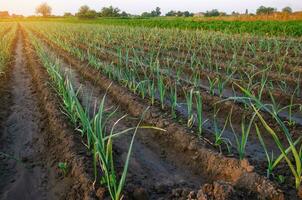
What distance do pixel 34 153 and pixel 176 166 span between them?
4.84ft

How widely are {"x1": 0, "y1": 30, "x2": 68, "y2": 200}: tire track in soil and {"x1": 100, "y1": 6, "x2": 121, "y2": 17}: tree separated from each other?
176 feet

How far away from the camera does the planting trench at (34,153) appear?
9.46 ft

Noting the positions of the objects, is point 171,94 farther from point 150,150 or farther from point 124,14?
point 124,14

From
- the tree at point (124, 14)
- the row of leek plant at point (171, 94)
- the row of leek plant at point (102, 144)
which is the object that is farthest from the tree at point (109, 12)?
the row of leek plant at point (102, 144)

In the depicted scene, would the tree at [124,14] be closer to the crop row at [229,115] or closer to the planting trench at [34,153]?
the crop row at [229,115]

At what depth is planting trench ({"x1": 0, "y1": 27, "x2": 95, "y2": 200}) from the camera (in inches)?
114

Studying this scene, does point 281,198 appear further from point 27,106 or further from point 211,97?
point 27,106

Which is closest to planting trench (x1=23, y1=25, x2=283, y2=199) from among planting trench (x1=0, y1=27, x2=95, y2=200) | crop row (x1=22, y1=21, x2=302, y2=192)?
crop row (x1=22, y1=21, x2=302, y2=192)

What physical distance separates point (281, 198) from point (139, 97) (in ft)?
9.61

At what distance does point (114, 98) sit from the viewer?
5.38m

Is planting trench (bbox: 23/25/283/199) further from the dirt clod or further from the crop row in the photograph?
the crop row

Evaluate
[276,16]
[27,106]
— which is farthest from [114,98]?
[276,16]

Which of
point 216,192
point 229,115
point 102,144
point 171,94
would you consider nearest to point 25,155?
point 102,144

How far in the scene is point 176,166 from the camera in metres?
3.18
